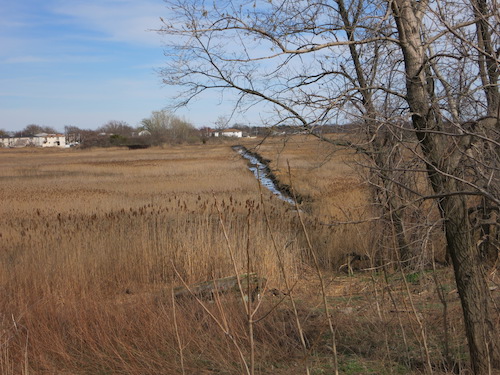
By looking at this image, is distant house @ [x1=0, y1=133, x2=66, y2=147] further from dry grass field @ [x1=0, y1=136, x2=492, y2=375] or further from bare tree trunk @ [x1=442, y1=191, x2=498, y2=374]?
bare tree trunk @ [x1=442, y1=191, x2=498, y2=374]

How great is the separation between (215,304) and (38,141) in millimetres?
135106

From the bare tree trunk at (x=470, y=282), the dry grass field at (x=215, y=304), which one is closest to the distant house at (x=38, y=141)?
the dry grass field at (x=215, y=304)

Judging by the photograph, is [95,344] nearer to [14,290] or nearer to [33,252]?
[14,290]

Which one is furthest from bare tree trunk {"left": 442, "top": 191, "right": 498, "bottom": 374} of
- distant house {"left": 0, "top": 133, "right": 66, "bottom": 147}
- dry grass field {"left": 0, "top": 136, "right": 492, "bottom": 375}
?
distant house {"left": 0, "top": 133, "right": 66, "bottom": 147}

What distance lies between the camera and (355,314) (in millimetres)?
6023

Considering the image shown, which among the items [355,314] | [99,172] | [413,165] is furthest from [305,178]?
[413,165]

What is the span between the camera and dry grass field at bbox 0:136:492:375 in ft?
15.8

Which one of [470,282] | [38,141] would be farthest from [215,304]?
[38,141]

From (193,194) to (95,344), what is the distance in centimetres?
1614

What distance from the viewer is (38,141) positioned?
13150cm

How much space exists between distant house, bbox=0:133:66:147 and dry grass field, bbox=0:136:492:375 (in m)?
125

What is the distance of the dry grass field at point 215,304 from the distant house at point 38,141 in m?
125

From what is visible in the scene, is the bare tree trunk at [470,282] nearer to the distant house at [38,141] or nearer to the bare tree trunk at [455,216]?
the bare tree trunk at [455,216]

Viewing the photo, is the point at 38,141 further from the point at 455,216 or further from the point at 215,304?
the point at 455,216
